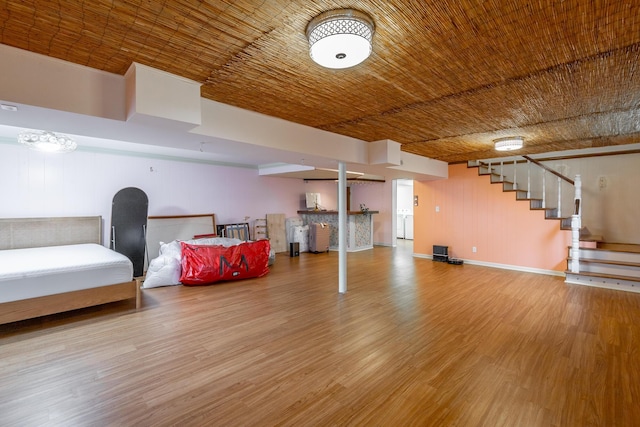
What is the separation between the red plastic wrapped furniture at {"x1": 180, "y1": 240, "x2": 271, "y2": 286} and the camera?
4.86 meters

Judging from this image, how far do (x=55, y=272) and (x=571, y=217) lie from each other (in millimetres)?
7933

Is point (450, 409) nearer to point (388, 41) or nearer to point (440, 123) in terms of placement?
point (388, 41)

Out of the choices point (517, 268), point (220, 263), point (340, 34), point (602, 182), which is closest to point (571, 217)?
point (602, 182)

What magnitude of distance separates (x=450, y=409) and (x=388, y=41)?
2405 mm

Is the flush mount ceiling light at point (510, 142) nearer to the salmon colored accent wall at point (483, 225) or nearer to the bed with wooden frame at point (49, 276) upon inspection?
the salmon colored accent wall at point (483, 225)

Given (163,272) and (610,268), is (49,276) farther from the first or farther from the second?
(610,268)

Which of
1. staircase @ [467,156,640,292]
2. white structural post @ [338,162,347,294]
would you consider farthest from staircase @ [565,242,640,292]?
white structural post @ [338,162,347,294]

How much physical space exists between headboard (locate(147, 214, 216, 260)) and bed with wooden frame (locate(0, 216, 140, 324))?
4.19ft

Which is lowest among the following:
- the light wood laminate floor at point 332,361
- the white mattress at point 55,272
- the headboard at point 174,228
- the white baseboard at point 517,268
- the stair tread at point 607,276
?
the light wood laminate floor at point 332,361

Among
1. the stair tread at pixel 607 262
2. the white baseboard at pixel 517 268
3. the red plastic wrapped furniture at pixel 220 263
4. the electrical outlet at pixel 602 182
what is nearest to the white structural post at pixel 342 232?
the red plastic wrapped furniture at pixel 220 263

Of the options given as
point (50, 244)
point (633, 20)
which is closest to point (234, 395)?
point (633, 20)

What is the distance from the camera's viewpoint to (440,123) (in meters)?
3.60

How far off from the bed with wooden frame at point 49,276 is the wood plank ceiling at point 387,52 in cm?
241

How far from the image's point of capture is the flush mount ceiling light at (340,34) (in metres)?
1.55
